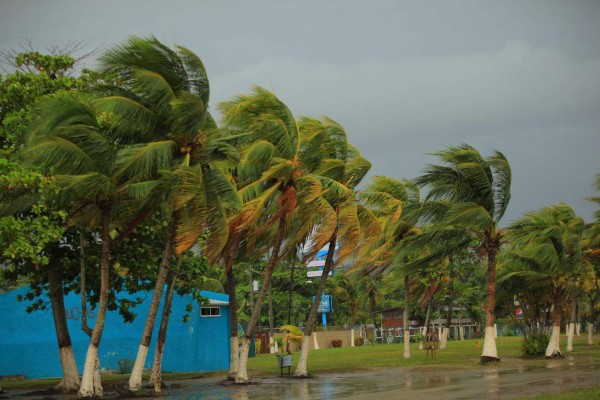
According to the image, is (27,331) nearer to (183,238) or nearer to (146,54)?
(183,238)

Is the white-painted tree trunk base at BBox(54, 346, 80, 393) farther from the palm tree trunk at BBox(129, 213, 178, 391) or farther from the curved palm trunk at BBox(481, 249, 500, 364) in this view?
the curved palm trunk at BBox(481, 249, 500, 364)

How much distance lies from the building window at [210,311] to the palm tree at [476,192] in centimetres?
1092

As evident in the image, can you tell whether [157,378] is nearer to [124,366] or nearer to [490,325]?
[124,366]

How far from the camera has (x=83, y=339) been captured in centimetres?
3634

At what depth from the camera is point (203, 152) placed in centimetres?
2498

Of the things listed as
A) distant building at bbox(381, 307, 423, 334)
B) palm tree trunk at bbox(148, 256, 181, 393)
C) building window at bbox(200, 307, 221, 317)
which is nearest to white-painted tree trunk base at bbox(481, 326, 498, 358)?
building window at bbox(200, 307, 221, 317)

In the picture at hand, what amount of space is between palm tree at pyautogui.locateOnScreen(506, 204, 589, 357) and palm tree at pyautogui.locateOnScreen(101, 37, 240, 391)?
616 inches

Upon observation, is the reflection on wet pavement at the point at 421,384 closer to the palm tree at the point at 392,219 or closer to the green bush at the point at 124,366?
the palm tree at the point at 392,219

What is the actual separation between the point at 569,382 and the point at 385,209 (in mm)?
12707

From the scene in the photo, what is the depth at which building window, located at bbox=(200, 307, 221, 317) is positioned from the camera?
37.8 metres

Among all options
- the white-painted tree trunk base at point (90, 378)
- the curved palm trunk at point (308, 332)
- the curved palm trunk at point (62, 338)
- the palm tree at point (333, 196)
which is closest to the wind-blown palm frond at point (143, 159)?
the white-painted tree trunk base at point (90, 378)

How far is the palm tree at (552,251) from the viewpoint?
116ft

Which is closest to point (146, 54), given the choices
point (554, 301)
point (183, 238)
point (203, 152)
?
point (203, 152)

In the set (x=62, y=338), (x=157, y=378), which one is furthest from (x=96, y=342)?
(x=62, y=338)
